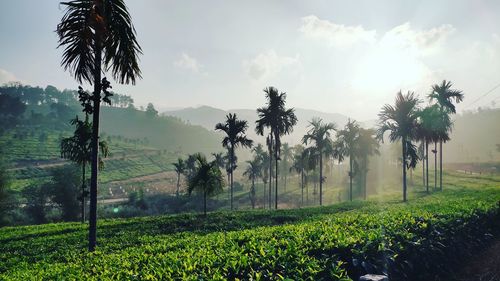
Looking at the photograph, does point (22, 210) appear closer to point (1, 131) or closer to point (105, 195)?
point (105, 195)

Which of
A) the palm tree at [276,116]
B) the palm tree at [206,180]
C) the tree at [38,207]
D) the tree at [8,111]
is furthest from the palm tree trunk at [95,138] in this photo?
the tree at [8,111]

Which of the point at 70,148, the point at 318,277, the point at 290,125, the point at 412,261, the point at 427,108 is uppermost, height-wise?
the point at 427,108

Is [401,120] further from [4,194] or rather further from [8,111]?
[8,111]

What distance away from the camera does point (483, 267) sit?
1434 centimetres

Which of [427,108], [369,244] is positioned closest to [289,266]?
[369,244]

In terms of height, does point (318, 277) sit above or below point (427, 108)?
below

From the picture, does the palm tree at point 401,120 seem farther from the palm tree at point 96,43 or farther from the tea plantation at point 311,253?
the palm tree at point 96,43

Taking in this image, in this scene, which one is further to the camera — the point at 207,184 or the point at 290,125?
the point at 290,125

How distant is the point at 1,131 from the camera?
584ft

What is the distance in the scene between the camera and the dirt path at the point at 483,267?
13195 mm

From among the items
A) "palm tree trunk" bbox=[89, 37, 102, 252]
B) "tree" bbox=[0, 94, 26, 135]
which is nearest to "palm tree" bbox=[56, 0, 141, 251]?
"palm tree trunk" bbox=[89, 37, 102, 252]

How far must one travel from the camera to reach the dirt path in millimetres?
13195

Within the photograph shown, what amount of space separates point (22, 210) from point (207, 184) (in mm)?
54245

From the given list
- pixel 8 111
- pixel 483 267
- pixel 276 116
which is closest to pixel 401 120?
pixel 276 116
